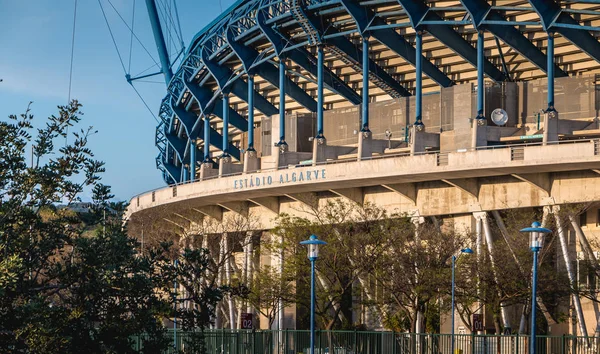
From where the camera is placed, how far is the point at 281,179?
6600 centimetres

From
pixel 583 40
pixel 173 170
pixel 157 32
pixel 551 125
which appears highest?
pixel 157 32

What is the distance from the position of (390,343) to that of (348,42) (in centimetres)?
3674

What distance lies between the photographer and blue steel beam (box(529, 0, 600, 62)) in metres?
61.6

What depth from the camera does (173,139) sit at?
346ft

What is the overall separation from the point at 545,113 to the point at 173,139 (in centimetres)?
5226

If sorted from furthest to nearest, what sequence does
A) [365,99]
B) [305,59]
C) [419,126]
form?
[305,59] < [365,99] < [419,126]

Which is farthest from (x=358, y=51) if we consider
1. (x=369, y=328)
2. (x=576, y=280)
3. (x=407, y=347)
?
(x=407, y=347)

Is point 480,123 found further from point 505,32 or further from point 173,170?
point 173,170

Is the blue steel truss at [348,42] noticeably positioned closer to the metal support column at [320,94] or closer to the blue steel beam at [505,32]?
→ the blue steel beam at [505,32]

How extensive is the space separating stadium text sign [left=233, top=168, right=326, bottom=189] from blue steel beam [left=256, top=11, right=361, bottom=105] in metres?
10.9

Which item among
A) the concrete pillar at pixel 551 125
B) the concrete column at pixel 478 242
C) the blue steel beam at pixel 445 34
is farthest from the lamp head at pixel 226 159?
the concrete pillar at pixel 551 125

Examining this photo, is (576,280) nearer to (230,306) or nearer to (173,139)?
(230,306)

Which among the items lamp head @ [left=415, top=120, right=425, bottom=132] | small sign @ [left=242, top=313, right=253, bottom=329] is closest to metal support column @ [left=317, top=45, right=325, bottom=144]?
lamp head @ [left=415, top=120, right=425, bottom=132]

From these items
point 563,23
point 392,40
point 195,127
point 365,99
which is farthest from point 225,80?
point 563,23
